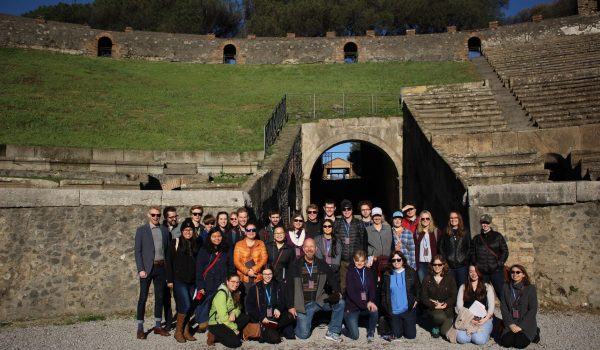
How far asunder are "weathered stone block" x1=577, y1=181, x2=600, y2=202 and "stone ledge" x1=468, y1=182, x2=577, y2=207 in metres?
0.07

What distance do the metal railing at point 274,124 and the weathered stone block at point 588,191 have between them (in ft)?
24.1

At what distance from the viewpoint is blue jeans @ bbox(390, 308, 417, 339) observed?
6.25m

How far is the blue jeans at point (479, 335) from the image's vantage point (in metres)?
6.02

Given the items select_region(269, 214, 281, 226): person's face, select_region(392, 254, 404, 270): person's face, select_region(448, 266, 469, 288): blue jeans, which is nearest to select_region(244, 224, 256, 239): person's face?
select_region(269, 214, 281, 226): person's face

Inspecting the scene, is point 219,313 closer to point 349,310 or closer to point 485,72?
point 349,310

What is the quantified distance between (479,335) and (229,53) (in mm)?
28016

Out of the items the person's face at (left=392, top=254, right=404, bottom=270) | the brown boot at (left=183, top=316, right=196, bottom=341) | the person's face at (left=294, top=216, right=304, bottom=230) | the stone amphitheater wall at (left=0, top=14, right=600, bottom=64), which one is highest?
the stone amphitheater wall at (left=0, top=14, right=600, bottom=64)

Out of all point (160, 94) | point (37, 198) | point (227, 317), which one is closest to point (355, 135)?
point (160, 94)

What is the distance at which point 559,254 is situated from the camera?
761 cm

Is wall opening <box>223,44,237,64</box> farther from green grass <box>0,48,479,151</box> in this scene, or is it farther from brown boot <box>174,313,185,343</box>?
brown boot <box>174,313,185,343</box>

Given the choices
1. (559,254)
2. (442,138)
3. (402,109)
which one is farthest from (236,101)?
(559,254)

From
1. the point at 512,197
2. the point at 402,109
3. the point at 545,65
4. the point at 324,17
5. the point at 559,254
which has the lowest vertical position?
the point at 559,254

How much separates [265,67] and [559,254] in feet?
77.8

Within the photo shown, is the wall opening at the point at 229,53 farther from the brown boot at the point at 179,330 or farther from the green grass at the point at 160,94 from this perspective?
the brown boot at the point at 179,330
